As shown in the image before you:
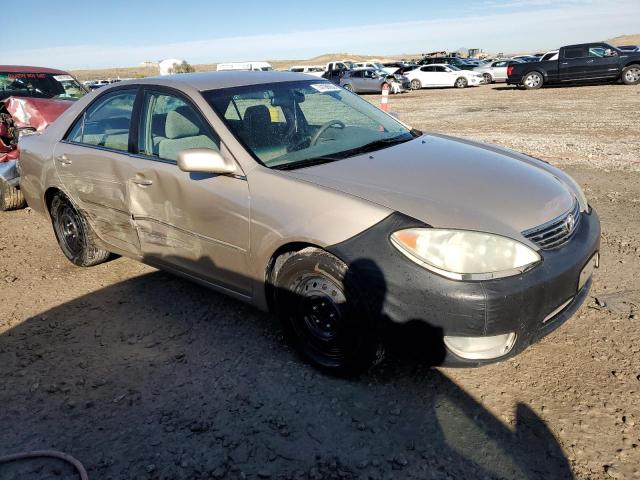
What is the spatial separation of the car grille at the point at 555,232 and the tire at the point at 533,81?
72.2ft

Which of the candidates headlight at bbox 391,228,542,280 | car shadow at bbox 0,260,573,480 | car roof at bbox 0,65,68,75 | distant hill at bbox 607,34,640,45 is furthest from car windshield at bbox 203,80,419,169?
distant hill at bbox 607,34,640,45

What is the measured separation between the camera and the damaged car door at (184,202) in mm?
3033

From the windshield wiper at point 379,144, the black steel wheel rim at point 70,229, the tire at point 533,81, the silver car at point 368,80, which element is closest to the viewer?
the windshield wiper at point 379,144

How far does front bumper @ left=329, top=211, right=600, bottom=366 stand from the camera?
2.29 meters

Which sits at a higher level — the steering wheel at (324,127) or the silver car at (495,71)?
the steering wheel at (324,127)

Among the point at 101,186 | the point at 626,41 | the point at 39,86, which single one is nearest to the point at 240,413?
the point at 101,186

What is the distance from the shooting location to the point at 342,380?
2854mm

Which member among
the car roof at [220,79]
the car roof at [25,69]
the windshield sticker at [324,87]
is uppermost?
the car roof at [25,69]

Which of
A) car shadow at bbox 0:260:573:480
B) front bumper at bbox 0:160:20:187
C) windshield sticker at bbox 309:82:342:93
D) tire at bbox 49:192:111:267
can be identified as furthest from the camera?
front bumper at bbox 0:160:20:187

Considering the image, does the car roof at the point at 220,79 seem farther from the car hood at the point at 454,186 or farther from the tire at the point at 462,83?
the tire at the point at 462,83

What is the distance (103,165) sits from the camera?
3.82 metres

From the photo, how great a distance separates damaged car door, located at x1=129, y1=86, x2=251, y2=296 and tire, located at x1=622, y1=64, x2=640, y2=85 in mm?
22236

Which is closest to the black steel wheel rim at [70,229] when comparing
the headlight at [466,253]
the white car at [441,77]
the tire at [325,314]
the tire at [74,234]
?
the tire at [74,234]

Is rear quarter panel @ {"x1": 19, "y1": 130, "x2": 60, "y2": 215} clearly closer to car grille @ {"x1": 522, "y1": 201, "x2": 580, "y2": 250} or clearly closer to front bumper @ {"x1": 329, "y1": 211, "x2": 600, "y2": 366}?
front bumper @ {"x1": 329, "y1": 211, "x2": 600, "y2": 366}
